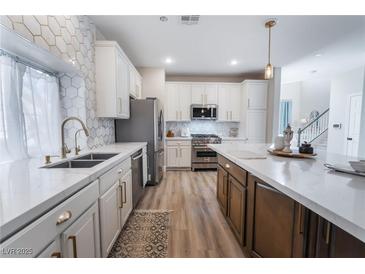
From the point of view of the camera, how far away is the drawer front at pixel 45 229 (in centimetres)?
61

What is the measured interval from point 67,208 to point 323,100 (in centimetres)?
848

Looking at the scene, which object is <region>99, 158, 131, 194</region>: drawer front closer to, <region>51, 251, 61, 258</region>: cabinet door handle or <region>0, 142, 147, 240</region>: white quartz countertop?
<region>0, 142, 147, 240</region>: white quartz countertop

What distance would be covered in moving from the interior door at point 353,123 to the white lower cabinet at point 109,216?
572 cm

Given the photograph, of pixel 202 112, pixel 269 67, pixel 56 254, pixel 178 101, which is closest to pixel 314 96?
pixel 202 112

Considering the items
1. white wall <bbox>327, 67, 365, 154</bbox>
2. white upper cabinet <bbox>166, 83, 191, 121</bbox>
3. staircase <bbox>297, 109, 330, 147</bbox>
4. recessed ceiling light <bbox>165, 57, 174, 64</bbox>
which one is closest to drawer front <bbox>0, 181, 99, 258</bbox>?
recessed ceiling light <bbox>165, 57, 174, 64</bbox>

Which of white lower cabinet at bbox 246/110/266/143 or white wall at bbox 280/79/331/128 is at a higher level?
white wall at bbox 280/79/331/128

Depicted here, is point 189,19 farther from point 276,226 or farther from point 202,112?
point 202,112

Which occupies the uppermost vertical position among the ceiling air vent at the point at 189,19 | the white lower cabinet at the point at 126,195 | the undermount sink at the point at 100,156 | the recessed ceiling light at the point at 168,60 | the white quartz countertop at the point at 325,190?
the recessed ceiling light at the point at 168,60

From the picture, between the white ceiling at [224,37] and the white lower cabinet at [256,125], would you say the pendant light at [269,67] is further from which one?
the white lower cabinet at [256,125]

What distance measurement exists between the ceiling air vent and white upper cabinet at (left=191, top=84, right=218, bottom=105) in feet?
7.83

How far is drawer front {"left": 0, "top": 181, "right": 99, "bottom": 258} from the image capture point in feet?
2.00

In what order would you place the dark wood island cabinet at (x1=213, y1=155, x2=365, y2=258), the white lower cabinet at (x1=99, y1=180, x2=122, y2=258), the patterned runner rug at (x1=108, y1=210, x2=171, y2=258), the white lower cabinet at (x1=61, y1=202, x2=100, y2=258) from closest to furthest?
1. the dark wood island cabinet at (x1=213, y1=155, x2=365, y2=258)
2. the white lower cabinet at (x1=61, y1=202, x2=100, y2=258)
3. the white lower cabinet at (x1=99, y1=180, x2=122, y2=258)
4. the patterned runner rug at (x1=108, y1=210, x2=171, y2=258)

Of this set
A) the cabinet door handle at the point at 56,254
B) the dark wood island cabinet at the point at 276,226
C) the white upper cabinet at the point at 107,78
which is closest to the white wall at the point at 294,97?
the dark wood island cabinet at the point at 276,226
